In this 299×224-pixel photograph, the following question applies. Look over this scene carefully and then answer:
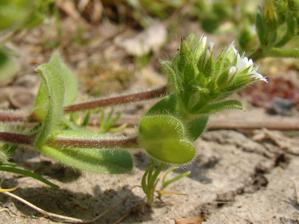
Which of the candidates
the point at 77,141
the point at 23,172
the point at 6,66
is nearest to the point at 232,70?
the point at 77,141

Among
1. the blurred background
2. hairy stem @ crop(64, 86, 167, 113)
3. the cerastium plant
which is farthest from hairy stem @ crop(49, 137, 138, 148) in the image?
the blurred background

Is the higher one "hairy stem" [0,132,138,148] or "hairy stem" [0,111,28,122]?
"hairy stem" [0,132,138,148]

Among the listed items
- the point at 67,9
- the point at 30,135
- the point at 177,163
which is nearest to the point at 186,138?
the point at 177,163

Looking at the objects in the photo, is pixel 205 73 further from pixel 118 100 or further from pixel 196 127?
pixel 118 100

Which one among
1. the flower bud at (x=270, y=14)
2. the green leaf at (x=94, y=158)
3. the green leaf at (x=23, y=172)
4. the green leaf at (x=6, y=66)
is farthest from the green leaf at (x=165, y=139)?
the green leaf at (x=6, y=66)

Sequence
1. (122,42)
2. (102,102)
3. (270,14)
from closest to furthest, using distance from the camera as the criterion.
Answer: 1. (270,14)
2. (102,102)
3. (122,42)

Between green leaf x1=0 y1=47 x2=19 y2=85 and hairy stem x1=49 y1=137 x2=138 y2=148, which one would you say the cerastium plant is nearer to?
hairy stem x1=49 y1=137 x2=138 y2=148

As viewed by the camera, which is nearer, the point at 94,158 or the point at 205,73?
the point at 205,73

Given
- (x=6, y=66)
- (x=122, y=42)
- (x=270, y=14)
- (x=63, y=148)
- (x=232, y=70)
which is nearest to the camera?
(x=232, y=70)
